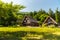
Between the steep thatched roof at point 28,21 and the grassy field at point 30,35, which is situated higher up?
the grassy field at point 30,35

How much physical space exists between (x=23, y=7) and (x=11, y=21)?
21704 mm

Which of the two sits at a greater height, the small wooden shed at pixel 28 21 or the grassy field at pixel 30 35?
the grassy field at pixel 30 35

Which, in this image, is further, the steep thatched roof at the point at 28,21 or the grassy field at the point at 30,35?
the steep thatched roof at the point at 28,21

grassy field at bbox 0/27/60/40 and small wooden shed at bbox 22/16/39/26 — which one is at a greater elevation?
grassy field at bbox 0/27/60/40

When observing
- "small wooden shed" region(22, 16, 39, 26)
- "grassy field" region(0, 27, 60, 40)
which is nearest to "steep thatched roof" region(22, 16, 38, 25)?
"small wooden shed" region(22, 16, 39, 26)

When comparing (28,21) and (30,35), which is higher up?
(30,35)

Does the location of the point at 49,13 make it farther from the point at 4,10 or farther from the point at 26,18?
the point at 4,10

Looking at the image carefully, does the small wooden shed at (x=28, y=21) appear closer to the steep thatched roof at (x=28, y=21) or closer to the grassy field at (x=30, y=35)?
the steep thatched roof at (x=28, y=21)

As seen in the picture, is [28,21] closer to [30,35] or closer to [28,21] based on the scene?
[28,21]

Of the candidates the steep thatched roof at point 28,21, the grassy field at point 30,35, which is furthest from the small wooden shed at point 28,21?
the grassy field at point 30,35

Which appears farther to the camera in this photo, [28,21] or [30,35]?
[28,21]

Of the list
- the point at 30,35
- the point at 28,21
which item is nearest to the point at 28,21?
the point at 28,21

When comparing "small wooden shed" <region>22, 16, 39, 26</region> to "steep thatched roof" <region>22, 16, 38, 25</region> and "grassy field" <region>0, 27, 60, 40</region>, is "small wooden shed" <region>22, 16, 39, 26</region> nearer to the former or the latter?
"steep thatched roof" <region>22, 16, 38, 25</region>

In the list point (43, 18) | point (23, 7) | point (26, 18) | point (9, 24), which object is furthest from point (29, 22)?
point (23, 7)
